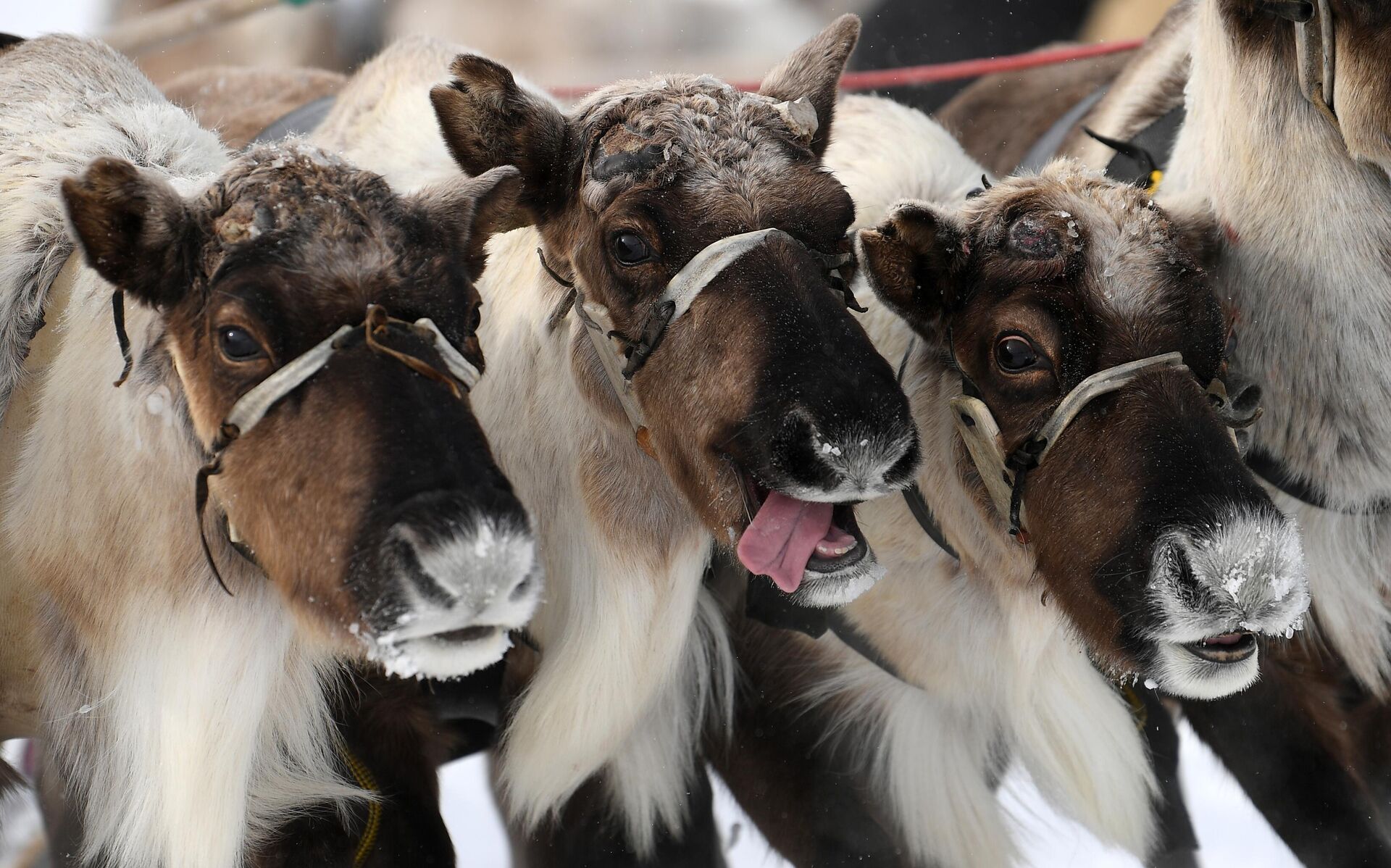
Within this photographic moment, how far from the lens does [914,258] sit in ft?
7.90

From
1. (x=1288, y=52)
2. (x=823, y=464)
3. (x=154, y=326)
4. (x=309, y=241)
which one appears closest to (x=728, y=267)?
(x=823, y=464)

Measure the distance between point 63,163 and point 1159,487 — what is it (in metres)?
2.25

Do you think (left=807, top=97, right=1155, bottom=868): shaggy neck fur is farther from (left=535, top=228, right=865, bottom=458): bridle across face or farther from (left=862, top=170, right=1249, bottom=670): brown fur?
(left=535, top=228, right=865, bottom=458): bridle across face

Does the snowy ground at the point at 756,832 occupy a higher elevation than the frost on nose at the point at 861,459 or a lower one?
lower

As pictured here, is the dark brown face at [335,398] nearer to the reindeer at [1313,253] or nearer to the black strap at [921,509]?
the black strap at [921,509]

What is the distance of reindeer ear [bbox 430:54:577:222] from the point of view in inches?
90.8

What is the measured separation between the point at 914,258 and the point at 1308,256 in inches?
35.4

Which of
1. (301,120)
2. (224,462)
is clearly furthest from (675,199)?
(301,120)

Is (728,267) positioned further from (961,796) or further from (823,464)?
(961,796)

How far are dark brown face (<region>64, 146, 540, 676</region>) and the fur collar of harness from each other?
70.0 inches

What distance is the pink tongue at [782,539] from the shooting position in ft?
7.16

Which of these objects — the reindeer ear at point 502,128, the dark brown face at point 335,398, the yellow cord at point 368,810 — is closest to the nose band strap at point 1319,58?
the reindeer ear at point 502,128

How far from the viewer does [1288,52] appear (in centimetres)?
251

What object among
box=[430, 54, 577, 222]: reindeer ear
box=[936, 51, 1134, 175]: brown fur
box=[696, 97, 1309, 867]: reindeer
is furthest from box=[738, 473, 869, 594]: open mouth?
box=[936, 51, 1134, 175]: brown fur
